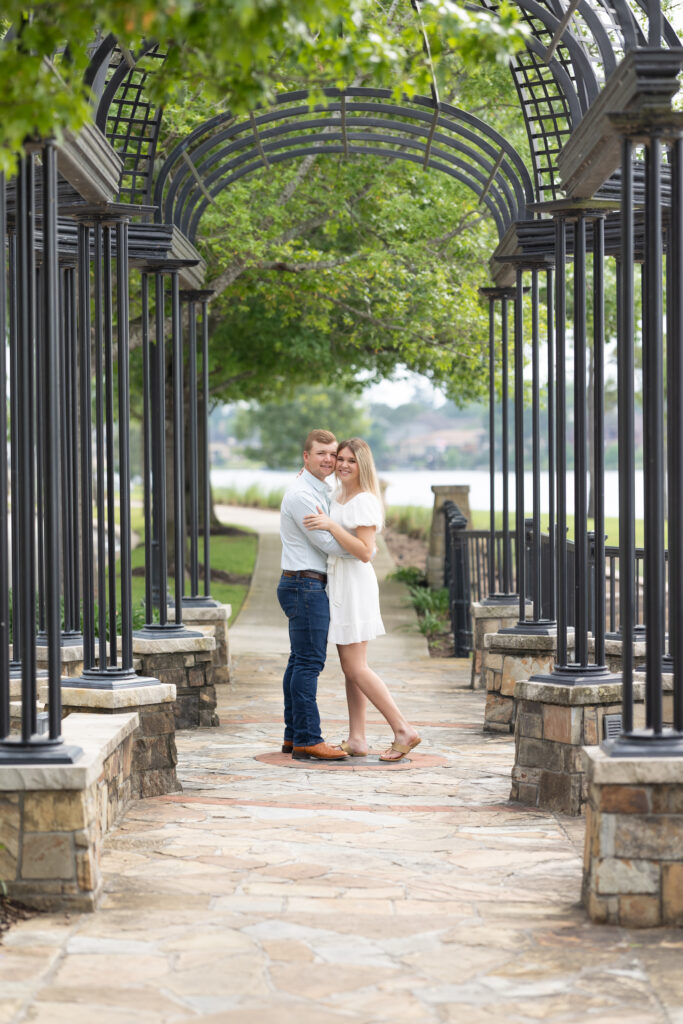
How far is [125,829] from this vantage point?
582 cm

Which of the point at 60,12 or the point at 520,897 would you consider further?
the point at 520,897

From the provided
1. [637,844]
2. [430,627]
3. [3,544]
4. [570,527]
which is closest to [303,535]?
[3,544]

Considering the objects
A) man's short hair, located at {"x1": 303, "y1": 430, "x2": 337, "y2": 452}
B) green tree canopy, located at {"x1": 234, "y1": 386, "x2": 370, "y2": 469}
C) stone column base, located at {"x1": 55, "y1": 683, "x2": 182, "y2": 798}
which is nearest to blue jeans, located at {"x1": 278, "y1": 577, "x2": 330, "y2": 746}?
man's short hair, located at {"x1": 303, "y1": 430, "x2": 337, "y2": 452}

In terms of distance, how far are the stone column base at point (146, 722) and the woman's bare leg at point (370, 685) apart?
3.81 ft

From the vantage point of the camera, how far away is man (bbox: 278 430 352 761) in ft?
24.4

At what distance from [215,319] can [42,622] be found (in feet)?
36.3

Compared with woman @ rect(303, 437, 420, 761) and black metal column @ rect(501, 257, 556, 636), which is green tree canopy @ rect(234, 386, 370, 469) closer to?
black metal column @ rect(501, 257, 556, 636)

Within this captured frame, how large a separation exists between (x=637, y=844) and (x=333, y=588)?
3214 millimetres

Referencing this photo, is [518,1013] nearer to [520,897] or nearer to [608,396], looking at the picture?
[520,897]

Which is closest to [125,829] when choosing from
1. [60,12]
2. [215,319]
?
[60,12]

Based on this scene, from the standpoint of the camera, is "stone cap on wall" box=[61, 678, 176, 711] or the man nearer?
"stone cap on wall" box=[61, 678, 176, 711]

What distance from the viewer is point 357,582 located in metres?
7.46

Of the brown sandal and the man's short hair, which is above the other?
the man's short hair

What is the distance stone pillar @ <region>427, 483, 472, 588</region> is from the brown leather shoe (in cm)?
960
